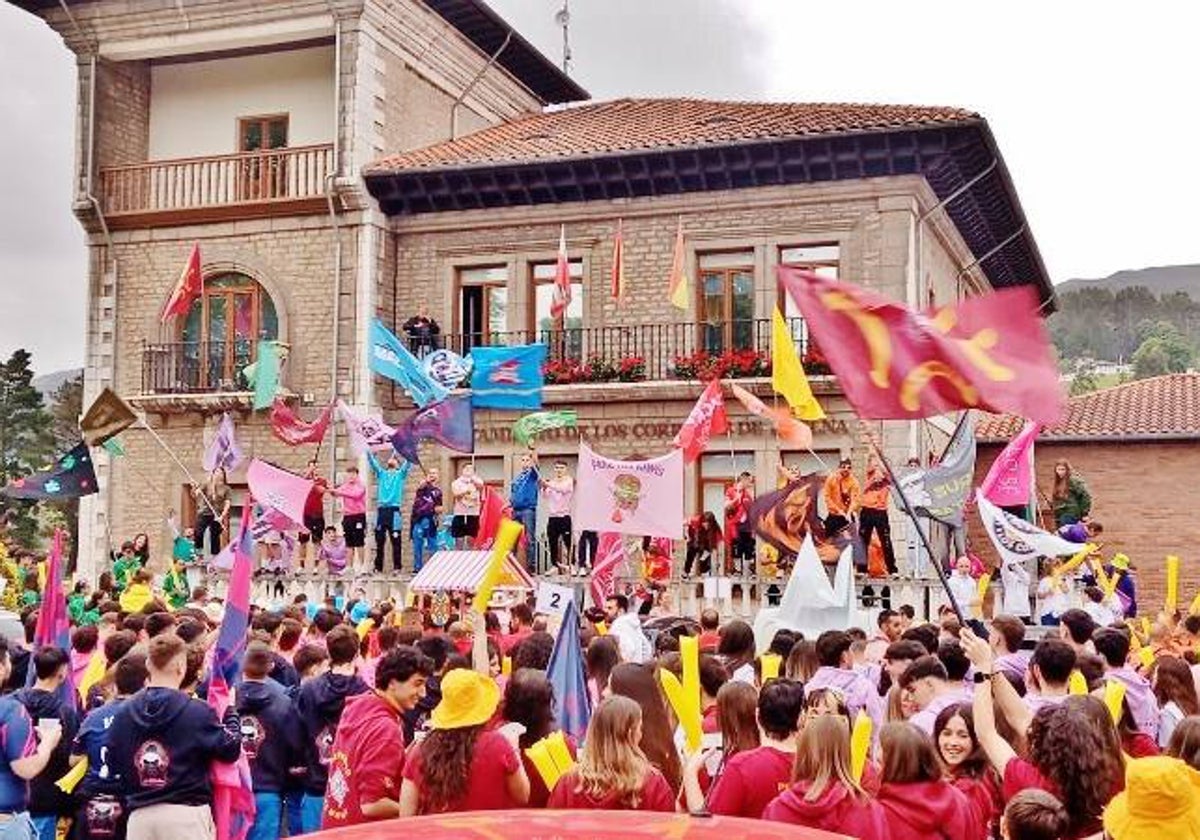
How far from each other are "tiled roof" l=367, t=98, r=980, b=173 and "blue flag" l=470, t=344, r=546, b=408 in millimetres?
4118

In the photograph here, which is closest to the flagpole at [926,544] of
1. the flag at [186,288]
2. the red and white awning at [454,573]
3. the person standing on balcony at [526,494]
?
the red and white awning at [454,573]

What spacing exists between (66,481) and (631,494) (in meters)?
7.52

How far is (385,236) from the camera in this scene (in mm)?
23719

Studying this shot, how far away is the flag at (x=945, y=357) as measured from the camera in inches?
242

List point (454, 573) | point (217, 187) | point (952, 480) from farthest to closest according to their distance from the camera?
point (217, 187) → point (952, 480) → point (454, 573)

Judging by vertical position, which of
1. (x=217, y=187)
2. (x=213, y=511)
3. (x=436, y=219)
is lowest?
(x=213, y=511)

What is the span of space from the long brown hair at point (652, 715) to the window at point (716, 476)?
16.0 m

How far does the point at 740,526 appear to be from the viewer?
60.5 feet

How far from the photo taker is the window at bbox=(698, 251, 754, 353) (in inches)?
867

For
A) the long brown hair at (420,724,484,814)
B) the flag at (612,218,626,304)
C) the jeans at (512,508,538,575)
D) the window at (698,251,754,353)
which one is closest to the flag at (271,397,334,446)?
the jeans at (512,508,538,575)

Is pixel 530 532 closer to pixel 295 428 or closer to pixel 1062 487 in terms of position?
pixel 295 428

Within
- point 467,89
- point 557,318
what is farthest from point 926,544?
point 467,89

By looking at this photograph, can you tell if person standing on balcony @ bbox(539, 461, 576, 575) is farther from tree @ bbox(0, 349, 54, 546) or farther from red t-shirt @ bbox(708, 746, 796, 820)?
tree @ bbox(0, 349, 54, 546)

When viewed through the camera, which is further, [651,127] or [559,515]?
[651,127]
